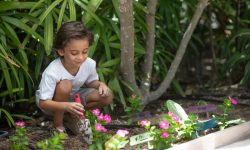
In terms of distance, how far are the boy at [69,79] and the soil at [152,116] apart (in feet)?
0.39

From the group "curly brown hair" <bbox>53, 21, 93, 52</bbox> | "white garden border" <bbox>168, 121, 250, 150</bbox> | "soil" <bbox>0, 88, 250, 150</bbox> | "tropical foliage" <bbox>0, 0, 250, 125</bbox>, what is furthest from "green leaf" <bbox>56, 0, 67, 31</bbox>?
"white garden border" <bbox>168, 121, 250, 150</bbox>

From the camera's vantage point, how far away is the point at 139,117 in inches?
144

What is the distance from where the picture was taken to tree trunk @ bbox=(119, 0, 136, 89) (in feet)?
11.0

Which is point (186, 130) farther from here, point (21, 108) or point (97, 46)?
point (21, 108)

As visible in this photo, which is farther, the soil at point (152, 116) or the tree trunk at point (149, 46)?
the tree trunk at point (149, 46)

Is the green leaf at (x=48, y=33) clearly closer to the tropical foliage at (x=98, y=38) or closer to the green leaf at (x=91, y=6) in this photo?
the tropical foliage at (x=98, y=38)

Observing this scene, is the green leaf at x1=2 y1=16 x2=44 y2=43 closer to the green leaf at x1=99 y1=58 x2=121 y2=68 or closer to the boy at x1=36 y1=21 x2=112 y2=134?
the boy at x1=36 y1=21 x2=112 y2=134

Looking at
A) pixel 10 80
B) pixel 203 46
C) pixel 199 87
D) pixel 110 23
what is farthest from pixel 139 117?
pixel 203 46

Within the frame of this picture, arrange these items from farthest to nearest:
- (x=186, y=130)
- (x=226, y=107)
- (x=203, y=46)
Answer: (x=203, y=46)
(x=226, y=107)
(x=186, y=130)

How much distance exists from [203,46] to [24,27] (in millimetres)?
→ 2432

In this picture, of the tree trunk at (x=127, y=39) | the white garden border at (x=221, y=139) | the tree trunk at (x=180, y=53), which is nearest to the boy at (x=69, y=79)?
the tree trunk at (x=127, y=39)

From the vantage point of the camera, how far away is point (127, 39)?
3.44 meters

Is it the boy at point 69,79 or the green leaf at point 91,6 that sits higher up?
the green leaf at point 91,6

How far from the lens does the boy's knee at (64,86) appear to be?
118 inches
